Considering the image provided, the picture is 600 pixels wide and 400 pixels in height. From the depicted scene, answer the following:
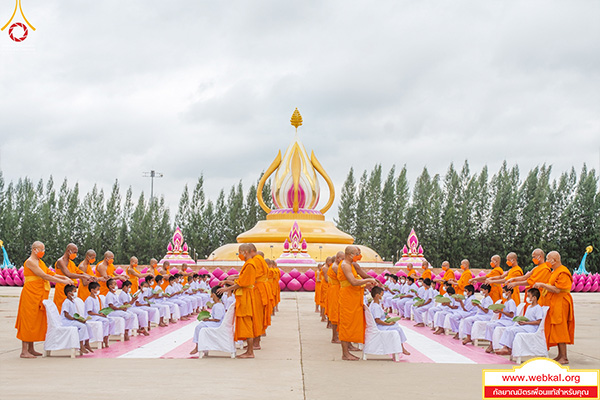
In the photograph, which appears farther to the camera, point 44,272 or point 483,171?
point 483,171

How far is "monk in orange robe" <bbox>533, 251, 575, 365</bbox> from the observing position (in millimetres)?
8828

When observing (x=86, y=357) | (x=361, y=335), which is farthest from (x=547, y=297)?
(x=86, y=357)

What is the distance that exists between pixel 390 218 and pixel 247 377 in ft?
116

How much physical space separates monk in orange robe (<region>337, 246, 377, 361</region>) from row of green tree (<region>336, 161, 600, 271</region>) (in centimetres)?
2875

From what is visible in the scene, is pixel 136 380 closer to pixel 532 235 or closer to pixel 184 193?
pixel 532 235

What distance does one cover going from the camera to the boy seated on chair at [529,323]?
9.09 metres

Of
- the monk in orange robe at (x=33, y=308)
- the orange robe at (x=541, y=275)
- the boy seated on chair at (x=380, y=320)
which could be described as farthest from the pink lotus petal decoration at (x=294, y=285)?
the monk in orange robe at (x=33, y=308)

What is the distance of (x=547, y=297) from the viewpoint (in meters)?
9.14

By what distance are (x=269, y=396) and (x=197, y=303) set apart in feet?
33.2

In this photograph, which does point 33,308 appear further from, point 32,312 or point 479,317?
point 479,317

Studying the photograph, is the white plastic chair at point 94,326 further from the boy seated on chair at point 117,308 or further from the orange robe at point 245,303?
the orange robe at point 245,303

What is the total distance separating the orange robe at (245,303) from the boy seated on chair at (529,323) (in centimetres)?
357

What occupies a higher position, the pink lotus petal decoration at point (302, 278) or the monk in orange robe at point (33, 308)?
the monk in orange robe at point (33, 308)

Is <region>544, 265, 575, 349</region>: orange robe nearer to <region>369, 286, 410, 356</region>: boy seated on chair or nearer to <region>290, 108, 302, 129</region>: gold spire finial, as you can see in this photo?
<region>369, 286, 410, 356</region>: boy seated on chair
